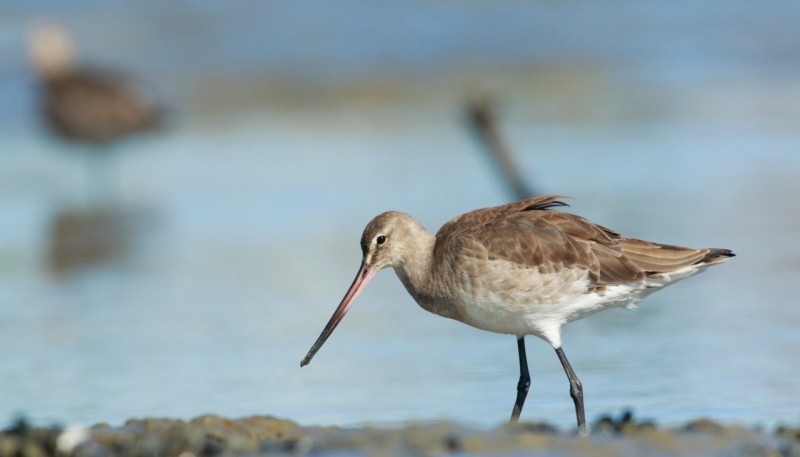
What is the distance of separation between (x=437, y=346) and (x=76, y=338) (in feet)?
6.72

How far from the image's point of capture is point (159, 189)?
12.3 m

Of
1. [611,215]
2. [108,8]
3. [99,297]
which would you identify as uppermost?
[108,8]

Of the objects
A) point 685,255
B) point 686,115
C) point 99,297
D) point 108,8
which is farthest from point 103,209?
point 108,8

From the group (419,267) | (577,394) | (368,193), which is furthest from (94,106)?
(577,394)

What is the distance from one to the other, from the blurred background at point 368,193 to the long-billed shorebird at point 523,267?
0.44 m

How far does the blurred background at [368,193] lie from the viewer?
6.69 m

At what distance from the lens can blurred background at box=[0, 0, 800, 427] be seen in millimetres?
6688

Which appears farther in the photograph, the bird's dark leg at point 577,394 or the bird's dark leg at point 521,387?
the bird's dark leg at point 521,387

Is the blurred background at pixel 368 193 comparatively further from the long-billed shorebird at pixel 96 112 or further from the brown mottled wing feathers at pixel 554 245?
the brown mottled wing feathers at pixel 554 245

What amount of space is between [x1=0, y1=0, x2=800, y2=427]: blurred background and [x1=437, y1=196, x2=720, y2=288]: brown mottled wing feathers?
0.60m

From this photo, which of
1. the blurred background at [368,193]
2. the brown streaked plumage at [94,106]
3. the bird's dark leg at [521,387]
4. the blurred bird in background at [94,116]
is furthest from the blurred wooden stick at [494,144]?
the brown streaked plumage at [94,106]

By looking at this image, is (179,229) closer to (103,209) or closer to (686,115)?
(103,209)

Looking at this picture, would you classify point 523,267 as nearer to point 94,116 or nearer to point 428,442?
point 428,442

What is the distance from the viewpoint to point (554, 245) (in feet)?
19.7
